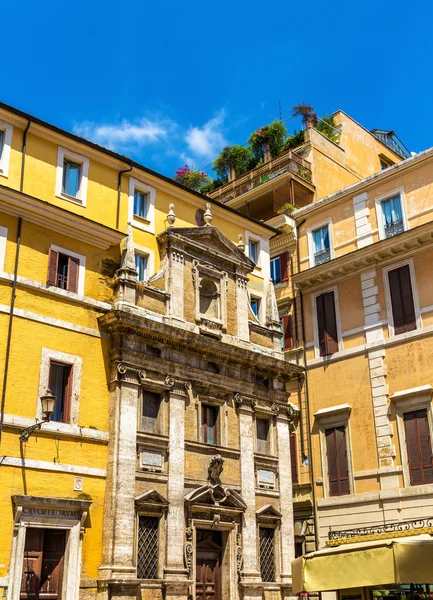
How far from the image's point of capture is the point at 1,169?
20656 millimetres

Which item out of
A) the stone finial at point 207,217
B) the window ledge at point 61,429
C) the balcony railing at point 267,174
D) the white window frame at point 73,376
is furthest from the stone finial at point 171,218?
the balcony railing at point 267,174

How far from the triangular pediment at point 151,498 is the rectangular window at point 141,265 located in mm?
7069

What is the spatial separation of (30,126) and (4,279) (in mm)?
5078

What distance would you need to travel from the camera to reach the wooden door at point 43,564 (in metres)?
17.9

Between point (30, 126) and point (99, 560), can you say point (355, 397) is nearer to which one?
point (99, 560)

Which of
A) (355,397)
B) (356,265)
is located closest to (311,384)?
(355,397)

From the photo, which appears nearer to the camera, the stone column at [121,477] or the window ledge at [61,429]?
the window ledge at [61,429]

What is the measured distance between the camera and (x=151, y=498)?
20422 mm

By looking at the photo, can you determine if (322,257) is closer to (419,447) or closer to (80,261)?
(419,447)

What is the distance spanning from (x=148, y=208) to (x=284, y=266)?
9051 millimetres

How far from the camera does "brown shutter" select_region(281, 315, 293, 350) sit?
30.1 m

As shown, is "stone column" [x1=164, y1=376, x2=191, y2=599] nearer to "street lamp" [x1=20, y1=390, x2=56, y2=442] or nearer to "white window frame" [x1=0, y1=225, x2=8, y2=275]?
"street lamp" [x1=20, y1=390, x2=56, y2=442]

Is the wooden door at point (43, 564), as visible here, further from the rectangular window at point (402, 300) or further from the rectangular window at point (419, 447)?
the rectangular window at point (402, 300)

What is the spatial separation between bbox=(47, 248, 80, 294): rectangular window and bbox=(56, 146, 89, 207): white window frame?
1.98 meters
